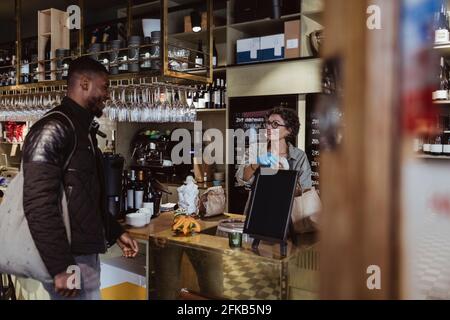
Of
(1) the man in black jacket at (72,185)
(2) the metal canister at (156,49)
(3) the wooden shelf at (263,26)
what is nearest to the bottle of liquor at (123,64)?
(2) the metal canister at (156,49)

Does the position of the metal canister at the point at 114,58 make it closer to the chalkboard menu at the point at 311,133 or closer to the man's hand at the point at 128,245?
the man's hand at the point at 128,245

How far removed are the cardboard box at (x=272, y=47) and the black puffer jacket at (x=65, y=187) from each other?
2.63 metres

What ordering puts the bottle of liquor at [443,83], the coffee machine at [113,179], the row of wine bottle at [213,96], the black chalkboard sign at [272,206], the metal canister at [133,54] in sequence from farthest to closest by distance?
the row of wine bottle at [213,96]
the bottle of liquor at [443,83]
the metal canister at [133,54]
the coffee machine at [113,179]
the black chalkboard sign at [272,206]

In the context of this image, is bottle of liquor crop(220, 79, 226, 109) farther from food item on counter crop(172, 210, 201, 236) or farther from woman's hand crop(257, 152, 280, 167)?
food item on counter crop(172, 210, 201, 236)

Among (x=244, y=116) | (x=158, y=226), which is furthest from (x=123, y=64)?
(x=244, y=116)

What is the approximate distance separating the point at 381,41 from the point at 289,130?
2.72 meters

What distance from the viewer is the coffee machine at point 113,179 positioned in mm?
2553

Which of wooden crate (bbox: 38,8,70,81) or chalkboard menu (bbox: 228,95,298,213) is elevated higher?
wooden crate (bbox: 38,8,70,81)

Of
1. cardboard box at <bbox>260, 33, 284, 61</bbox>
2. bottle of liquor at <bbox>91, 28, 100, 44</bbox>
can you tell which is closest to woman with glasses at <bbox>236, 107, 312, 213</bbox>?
cardboard box at <bbox>260, 33, 284, 61</bbox>

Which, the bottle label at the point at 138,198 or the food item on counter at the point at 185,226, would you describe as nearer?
the food item on counter at the point at 185,226

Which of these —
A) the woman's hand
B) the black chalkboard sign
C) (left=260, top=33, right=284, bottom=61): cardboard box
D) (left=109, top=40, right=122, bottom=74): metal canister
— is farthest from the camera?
(left=260, top=33, right=284, bottom=61): cardboard box

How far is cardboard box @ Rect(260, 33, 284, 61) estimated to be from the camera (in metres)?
4.25

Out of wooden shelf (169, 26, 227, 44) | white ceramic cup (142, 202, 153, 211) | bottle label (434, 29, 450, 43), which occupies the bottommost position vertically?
white ceramic cup (142, 202, 153, 211)

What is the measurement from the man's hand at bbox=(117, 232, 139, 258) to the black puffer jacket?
208mm
